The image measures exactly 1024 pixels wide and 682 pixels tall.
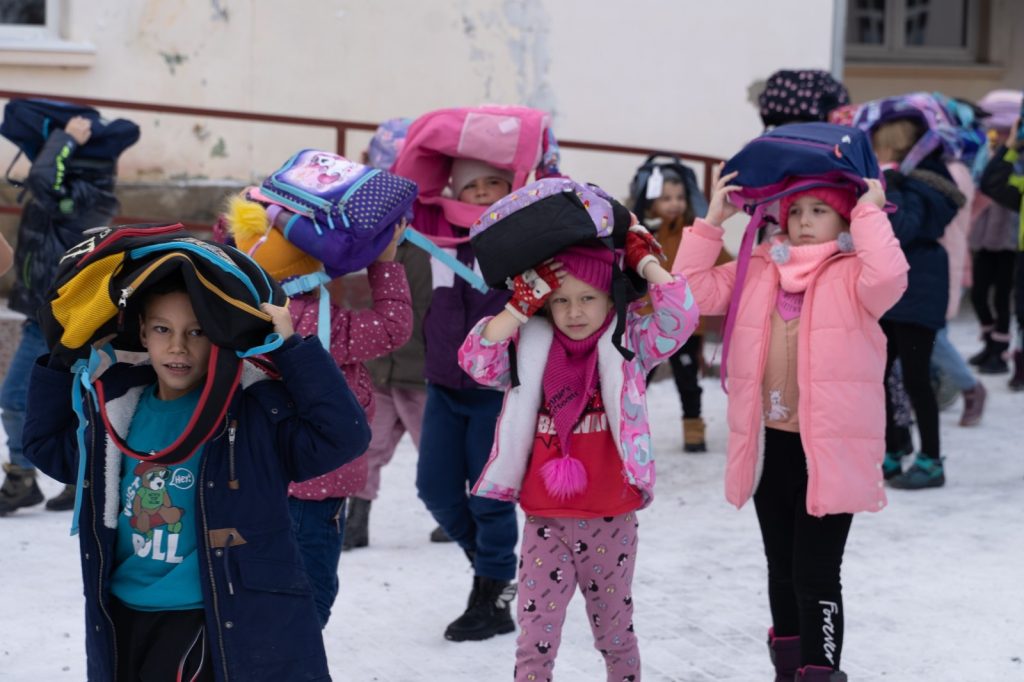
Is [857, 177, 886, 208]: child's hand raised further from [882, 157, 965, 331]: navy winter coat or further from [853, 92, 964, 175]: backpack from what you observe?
[853, 92, 964, 175]: backpack

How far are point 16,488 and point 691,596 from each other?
9.89ft

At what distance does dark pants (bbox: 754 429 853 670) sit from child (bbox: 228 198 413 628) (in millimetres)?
1157

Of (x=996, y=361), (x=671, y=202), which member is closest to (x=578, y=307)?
(x=671, y=202)

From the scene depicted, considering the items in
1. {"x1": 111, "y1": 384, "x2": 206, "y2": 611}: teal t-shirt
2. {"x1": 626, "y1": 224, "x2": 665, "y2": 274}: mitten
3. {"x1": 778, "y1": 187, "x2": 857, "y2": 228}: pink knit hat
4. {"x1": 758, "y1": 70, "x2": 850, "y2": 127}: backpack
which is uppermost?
{"x1": 758, "y1": 70, "x2": 850, "y2": 127}: backpack

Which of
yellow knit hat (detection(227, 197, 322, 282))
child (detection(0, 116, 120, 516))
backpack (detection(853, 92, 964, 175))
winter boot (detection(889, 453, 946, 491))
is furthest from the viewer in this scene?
winter boot (detection(889, 453, 946, 491))

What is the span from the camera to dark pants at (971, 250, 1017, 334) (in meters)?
10.5

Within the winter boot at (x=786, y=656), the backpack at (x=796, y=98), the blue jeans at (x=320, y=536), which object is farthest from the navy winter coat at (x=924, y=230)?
the blue jeans at (x=320, y=536)

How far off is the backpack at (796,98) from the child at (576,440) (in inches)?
152

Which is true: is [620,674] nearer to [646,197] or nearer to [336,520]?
[336,520]

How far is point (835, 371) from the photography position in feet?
13.6

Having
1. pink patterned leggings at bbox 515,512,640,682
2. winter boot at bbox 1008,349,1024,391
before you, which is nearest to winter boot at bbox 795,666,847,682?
pink patterned leggings at bbox 515,512,640,682

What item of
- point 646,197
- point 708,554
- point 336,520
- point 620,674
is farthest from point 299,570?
point 646,197

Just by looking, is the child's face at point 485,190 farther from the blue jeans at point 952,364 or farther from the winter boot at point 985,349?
the winter boot at point 985,349

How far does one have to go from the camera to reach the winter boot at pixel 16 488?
21.2 ft
